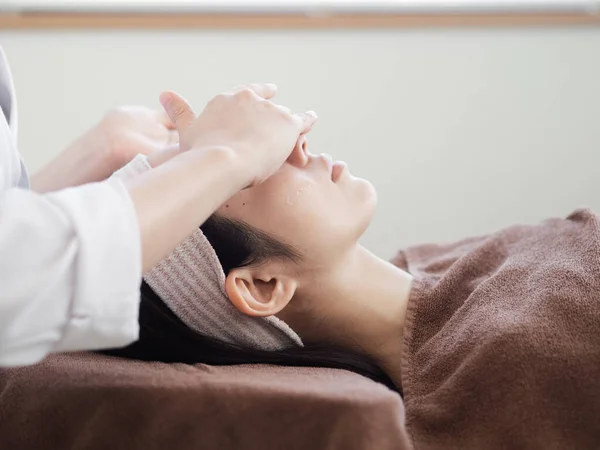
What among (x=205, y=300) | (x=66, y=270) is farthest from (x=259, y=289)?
(x=66, y=270)

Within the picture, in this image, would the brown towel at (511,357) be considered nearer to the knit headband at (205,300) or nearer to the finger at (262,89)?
the knit headband at (205,300)

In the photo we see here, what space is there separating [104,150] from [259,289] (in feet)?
1.77

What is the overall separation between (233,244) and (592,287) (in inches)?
22.0

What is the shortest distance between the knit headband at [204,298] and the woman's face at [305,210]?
3.7 inches

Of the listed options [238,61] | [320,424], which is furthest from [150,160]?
[238,61]

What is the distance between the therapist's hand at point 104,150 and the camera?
143 cm

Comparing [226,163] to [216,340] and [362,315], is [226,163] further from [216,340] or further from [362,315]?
[362,315]

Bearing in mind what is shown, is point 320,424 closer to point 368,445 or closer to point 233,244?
point 368,445

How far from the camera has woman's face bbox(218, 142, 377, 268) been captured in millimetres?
1084

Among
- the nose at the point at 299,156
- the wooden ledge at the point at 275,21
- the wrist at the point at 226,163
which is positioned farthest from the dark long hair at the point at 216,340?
the wooden ledge at the point at 275,21

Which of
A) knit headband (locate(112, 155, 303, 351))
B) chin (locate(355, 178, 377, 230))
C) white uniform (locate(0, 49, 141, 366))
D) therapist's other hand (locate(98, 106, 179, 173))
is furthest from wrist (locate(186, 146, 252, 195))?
therapist's other hand (locate(98, 106, 179, 173))

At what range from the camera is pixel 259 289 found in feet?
3.67

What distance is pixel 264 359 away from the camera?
1.07m

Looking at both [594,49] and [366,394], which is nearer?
[366,394]
